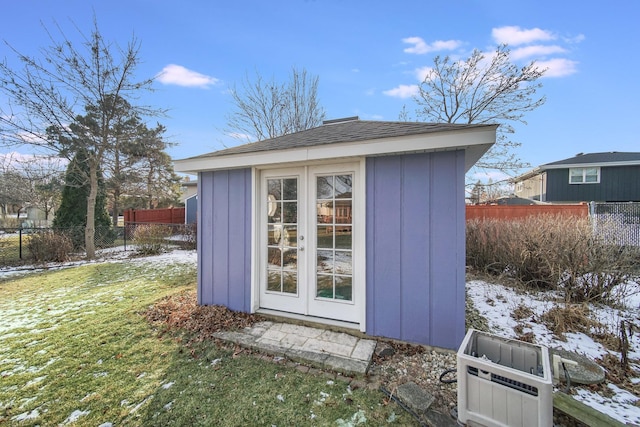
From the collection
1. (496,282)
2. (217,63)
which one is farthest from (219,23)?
(496,282)

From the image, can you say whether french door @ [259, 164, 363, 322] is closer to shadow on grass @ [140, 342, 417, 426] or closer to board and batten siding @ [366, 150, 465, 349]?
board and batten siding @ [366, 150, 465, 349]

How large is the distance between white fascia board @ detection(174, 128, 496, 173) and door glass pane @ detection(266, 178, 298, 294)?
0.35 meters

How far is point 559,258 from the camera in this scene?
3953 millimetres

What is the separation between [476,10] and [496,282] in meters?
6.03

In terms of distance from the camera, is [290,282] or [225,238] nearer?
[290,282]

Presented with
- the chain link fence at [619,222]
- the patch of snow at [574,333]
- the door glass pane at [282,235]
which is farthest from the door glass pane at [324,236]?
the chain link fence at [619,222]

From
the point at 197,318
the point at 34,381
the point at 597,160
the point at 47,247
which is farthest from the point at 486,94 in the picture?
the point at 47,247

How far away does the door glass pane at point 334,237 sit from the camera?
3.01 meters

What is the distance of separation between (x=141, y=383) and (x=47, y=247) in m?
7.71

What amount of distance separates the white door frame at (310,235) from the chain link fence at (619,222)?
398 cm

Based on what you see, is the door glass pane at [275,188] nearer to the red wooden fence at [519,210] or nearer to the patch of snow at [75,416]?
the patch of snow at [75,416]

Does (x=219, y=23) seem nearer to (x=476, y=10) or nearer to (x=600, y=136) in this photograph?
(x=476, y=10)

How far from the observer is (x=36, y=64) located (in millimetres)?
6918

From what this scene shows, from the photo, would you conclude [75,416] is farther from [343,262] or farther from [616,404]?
[616,404]
